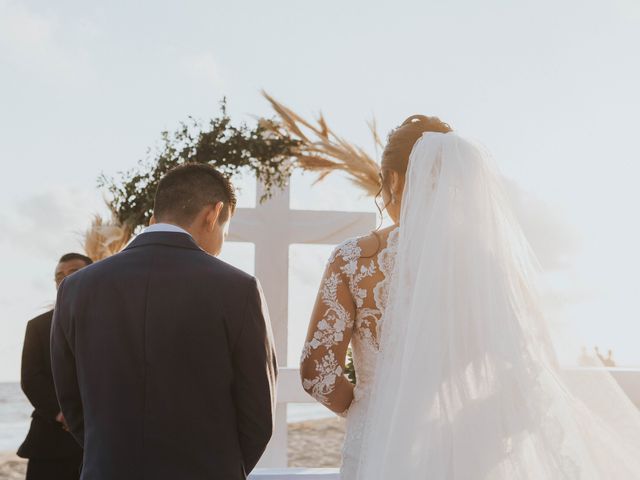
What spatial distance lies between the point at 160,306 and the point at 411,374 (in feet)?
2.89

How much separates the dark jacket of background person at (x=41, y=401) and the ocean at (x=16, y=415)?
1916cm

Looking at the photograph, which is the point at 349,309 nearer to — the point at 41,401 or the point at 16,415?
the point at 41,401

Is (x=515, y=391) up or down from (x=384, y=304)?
down

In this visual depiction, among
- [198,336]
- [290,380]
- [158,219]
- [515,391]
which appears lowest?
[290,380]

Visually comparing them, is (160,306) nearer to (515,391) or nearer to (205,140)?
(515,391)

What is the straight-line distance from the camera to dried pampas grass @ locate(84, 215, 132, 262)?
5.79 meters

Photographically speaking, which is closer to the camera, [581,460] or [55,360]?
[581,460]

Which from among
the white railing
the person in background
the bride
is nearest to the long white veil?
the bride

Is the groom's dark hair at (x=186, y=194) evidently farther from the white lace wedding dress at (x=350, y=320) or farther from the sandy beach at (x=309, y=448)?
the sandy beach at (x=309, y=448)

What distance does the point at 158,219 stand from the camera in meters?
2.96

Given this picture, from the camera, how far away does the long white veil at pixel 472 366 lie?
257 cm

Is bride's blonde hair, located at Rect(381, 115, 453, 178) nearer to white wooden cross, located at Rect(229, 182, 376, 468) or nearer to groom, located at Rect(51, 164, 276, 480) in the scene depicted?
groom, located at Rect(51, 164, 276, 480)

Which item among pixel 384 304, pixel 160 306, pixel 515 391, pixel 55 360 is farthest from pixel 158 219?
pixel 515 391

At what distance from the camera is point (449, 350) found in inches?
105
